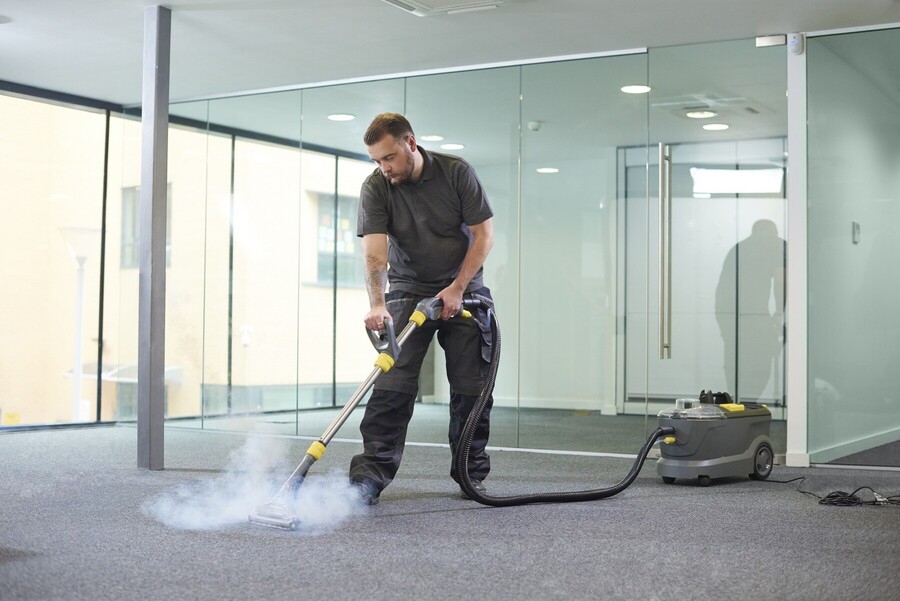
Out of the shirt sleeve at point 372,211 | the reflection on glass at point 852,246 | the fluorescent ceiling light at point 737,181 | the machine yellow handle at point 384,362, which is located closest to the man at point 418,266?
the shirt sleeve at point 372,211

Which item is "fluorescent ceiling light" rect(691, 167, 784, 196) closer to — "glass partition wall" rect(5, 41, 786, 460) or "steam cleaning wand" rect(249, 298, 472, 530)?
"glass partition wall" rect(5, 41, 786, 460)

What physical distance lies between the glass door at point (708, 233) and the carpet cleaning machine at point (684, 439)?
0.76m

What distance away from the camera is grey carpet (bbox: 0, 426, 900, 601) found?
227 cm

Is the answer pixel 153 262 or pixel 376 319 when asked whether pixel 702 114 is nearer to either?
pixel 376 319

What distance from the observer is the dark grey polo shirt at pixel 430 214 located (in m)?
3.46

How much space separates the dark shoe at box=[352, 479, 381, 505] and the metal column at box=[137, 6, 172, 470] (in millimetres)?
1393

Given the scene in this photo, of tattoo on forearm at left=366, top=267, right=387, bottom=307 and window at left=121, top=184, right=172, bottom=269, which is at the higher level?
window at left=121, top=184, right=172, bottom=269

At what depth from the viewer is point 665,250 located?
16.5 feet

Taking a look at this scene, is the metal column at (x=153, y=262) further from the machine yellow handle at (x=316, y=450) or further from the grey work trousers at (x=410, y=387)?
the machine yellow handle at (x=316, y=450)

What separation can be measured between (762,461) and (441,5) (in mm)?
2339

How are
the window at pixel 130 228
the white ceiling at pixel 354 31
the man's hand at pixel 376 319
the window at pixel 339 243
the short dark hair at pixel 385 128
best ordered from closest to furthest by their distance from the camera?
the man's hand at pixel 376 319 < the short dark hair at pixel 385 128 < the white ceiling at pixel 354 31 < the window at pixel 339 243 < the window at pixel 130 228

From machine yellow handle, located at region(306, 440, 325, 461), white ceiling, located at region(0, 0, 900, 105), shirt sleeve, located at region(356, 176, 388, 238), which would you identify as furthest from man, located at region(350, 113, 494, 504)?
white ceiling, located at region(0, 0, 900, 105)

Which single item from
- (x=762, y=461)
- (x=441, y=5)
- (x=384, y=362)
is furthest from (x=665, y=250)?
(x=384, y=362)

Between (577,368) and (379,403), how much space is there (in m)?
2.01
